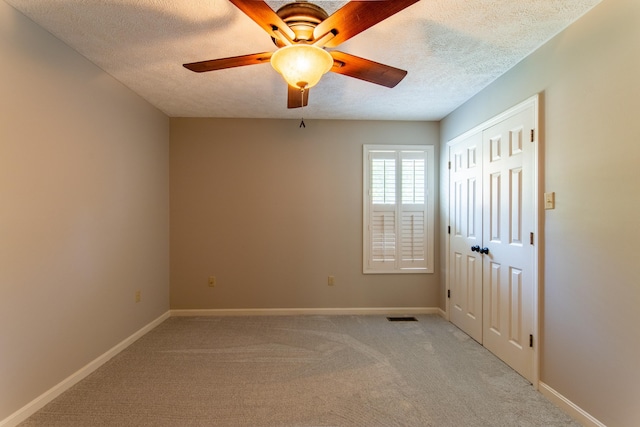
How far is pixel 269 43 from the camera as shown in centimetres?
219

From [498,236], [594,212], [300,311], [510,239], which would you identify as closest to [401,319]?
[300,311]

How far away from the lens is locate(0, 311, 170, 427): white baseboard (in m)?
1.85

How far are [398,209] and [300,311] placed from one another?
1778mm

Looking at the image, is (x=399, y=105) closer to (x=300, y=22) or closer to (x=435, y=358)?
(x=300, y=22)

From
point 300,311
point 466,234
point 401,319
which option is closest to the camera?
point 466,234

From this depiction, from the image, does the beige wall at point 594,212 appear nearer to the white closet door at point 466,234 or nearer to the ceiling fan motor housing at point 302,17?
the white closet door at point 466,234

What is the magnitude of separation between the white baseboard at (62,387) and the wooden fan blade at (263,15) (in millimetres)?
2608

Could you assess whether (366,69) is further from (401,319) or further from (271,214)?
(401,319)

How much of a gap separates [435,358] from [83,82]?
12.0 ft

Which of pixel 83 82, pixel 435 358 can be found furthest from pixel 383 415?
pixel 83 82

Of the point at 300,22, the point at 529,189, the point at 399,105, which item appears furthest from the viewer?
the point at 399,105

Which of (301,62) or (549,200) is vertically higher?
(301,62)

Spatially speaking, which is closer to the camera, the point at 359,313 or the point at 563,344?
the point at 563,344

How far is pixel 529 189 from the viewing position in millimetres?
2318
